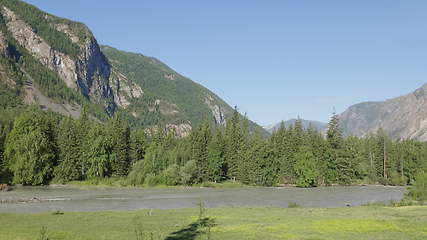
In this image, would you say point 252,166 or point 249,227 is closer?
point 249,227

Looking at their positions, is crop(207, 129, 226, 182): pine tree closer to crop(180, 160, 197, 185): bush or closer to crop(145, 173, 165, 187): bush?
crop(180, 160, 197, 185): bush

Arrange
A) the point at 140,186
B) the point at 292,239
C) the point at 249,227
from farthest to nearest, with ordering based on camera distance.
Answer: the point at 140,186 → the point at 249,227 → the point at 292,239

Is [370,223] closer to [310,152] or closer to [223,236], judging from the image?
[223,236]

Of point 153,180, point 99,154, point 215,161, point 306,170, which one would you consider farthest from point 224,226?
point 215,161

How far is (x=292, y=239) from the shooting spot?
2741 centimetres

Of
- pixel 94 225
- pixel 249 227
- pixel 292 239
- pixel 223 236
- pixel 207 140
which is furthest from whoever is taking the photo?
pixel 207 140

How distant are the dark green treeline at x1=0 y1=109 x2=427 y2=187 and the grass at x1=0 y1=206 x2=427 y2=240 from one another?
76921 millimetres

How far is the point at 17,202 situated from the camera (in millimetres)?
65000

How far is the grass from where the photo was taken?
96.4ft

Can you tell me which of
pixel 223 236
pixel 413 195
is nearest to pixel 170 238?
pixel 223 236

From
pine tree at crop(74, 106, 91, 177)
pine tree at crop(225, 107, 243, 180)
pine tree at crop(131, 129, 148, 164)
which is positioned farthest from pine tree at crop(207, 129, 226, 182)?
pine tree at crop(74, 106, 91, 177)

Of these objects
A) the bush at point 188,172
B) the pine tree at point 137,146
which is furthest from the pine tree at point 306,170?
the pine tree at point 137,146

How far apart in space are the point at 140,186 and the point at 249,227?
8812cm

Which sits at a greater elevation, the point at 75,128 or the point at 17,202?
the point at 75,128
